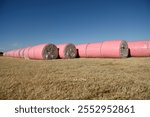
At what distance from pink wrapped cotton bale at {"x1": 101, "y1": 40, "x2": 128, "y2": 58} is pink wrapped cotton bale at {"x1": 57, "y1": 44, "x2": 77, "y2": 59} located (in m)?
3.36

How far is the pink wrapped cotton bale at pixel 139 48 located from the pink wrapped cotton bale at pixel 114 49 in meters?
0.80

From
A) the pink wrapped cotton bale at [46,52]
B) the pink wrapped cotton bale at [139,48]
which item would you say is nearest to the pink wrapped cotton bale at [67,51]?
the pink wrapped cotton bale at [46,52]

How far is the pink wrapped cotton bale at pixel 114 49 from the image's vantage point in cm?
1248

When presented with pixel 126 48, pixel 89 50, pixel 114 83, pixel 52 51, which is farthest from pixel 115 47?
pixel 114 83

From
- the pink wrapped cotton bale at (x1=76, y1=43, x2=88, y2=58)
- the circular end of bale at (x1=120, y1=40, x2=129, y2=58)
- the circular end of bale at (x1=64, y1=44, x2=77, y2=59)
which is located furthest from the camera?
the pink wrapped cotton bale at (x1=76, y1=43, x2=88, y2=58)

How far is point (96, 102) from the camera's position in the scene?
116 inches

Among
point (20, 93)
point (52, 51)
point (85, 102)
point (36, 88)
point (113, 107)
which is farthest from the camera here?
point (52, 51)

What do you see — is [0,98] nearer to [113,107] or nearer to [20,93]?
[20,93]

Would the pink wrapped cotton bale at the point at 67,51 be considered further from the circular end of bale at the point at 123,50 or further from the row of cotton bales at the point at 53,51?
the circular end of bale at the point at 123,50

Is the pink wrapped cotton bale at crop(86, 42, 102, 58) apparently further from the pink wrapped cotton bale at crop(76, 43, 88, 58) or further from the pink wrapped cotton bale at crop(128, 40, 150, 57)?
the pink wrapped cotton bale at crop(128, 40, 150, 57)

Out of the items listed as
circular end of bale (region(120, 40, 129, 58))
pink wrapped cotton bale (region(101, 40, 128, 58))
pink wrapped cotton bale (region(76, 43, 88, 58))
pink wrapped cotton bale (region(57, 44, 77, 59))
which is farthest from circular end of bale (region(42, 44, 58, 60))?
circular end of bale (region(120, 40, 129, 58))

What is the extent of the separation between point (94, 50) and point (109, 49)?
169cm

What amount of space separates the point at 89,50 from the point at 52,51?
3.20 metres

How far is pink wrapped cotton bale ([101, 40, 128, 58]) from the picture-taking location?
Result: 12477 mm
